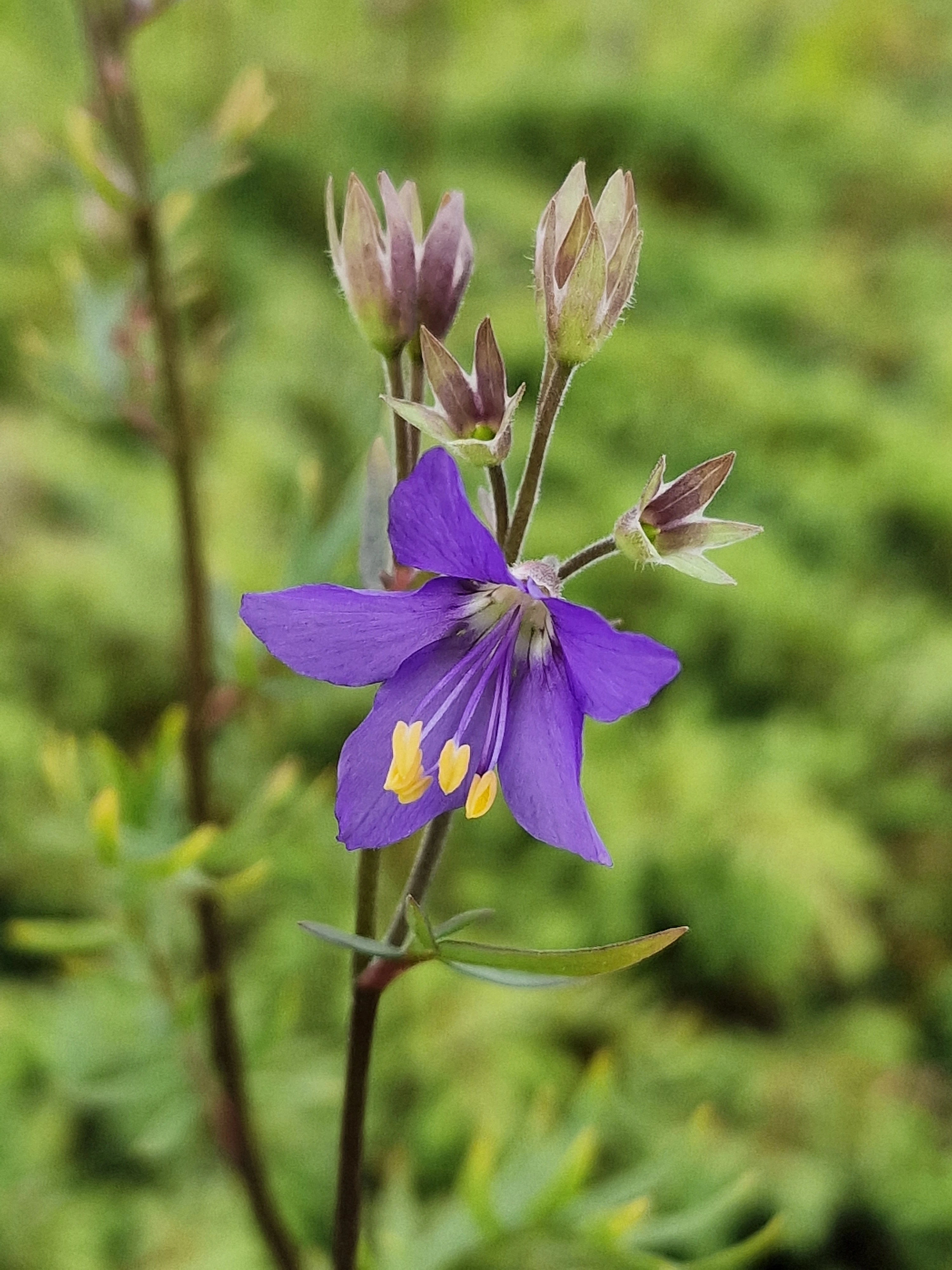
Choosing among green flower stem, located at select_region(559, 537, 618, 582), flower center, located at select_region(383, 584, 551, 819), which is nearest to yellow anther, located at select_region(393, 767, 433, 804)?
flower center, located at select_region(383, 584, 551, 819)

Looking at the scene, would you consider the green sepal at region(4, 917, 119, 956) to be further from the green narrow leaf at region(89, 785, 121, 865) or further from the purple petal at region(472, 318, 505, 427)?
the purple petal at region(472, 318, 505, 427)

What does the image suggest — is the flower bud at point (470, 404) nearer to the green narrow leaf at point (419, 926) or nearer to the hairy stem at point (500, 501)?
the hairy stem at point (500, 501)

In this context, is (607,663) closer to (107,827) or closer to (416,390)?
(416,390)

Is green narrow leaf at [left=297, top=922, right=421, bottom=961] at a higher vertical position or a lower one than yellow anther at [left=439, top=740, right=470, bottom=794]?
lower

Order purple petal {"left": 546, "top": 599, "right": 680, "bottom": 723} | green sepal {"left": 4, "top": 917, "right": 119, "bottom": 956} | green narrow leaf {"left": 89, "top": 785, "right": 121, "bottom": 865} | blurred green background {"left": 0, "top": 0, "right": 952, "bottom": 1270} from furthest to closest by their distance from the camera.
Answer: blurred green background {"left": 0, "top": 0, "right": 952, "bottom": 1270} < green sepal {"left": 4, "top": 917, "right": 119, "bottom": 956} < green narrow leaf {"left": 89, "top": 785, "right": 121, "bottom": 865} < purple petal {"left": 546, "top": 599, "right": 680, "bottom": 723}

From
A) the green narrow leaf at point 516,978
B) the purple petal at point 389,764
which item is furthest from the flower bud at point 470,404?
the green narrow leaf at point 516,978
